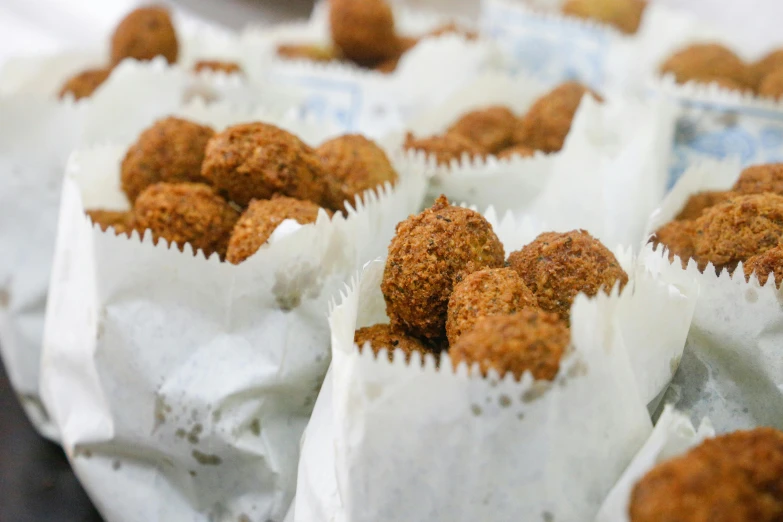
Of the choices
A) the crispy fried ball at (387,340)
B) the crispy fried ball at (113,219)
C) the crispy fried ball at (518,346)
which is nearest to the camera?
the crispy fried ball at (518,346)

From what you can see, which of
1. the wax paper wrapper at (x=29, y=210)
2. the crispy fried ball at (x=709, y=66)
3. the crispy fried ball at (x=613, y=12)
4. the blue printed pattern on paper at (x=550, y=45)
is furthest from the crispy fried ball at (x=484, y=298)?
the crispy fried ball at (x=613, y=12)

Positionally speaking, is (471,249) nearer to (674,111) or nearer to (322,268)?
(322,268)

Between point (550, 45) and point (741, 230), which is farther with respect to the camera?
point (550, 45)

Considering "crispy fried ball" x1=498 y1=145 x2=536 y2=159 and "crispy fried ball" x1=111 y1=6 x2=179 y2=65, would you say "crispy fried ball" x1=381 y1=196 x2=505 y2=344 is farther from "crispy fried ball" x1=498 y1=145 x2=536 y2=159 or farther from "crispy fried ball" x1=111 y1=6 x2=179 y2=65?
"crispy fried ball" x1=111 y1=6 x2=179 y2=65

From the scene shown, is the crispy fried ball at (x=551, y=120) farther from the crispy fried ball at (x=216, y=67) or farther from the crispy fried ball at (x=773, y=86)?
the crispy fried ball at (x=216, y=67)

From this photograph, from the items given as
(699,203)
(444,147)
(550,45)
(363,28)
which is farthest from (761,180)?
(363,28)

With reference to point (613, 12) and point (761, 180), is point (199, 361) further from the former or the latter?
point (613, 12)
